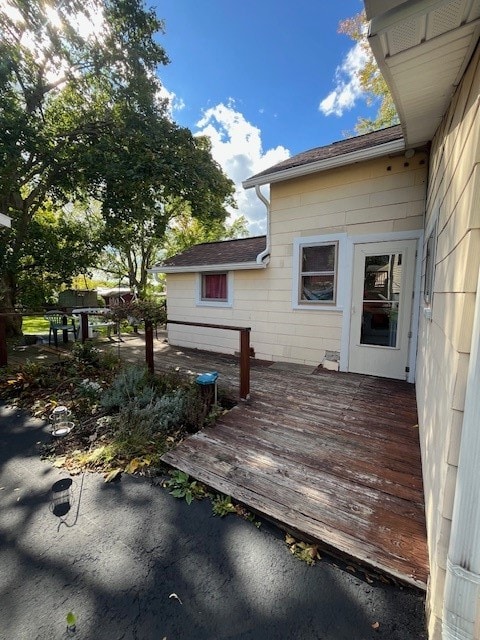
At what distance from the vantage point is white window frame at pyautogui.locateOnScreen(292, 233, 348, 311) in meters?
5.07

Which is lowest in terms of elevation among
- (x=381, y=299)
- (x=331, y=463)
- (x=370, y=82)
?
(x=331, y=463)

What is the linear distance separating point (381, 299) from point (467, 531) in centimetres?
410

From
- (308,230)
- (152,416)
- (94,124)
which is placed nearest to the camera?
(152,416)

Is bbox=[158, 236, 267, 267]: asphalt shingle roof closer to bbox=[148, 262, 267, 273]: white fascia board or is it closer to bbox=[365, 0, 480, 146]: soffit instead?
bbox=[148, 262, 267, 273]: white fascia board

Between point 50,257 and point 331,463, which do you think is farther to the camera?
point 50,257

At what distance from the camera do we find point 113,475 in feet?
8.53

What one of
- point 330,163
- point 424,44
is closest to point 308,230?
point 330,163

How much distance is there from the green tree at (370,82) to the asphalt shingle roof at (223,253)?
21.0ft

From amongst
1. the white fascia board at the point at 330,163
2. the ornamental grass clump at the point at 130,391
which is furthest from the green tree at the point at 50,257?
the white fascia board at the point at 330,163

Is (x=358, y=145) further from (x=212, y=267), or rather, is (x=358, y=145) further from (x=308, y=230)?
(x=212, y=267)

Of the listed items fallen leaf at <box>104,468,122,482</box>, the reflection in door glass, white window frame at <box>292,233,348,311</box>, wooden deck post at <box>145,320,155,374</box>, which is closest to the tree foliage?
white window frame at <box>292,233,348,311</box>

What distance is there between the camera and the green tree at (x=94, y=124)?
22.3 feet

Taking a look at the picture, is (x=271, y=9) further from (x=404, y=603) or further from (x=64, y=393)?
(x=404, y=603)

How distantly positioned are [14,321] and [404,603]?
11.8 meters
